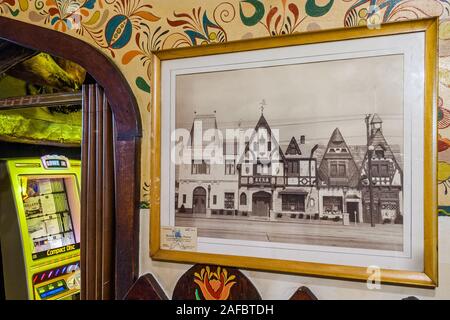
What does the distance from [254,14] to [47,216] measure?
68.9 inches

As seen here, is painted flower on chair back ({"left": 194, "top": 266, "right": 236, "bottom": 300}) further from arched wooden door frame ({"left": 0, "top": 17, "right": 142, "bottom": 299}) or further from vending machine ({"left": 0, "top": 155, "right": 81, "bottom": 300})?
vending machine ({"left": 0, "top": 155, "right": 81, "bottom": 300})

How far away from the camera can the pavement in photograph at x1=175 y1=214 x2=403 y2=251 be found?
3.48 feet

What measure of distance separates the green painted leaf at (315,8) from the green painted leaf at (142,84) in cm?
64

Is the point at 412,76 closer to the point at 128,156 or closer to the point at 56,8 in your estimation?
the point at 128,156

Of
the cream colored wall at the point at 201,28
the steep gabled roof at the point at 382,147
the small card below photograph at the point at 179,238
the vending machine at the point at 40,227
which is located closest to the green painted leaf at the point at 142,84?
the cream colored wall at the point at 201,28

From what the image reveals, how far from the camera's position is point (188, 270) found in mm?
1266

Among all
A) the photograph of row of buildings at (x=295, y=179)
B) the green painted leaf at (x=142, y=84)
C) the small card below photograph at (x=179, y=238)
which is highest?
the green painted leaf at (x=142, y=84)

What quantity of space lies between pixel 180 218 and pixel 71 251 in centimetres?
128

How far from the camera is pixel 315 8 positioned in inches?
45.3

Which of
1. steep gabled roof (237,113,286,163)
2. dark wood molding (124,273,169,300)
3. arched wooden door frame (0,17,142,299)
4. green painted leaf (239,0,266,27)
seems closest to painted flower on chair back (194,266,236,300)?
dark wood molding (124,273,169,300)

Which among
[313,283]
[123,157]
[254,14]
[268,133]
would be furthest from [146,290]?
[254,14]

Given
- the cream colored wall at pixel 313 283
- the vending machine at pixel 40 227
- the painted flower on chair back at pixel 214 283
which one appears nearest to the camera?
the cream colored wall at pixel 313 283

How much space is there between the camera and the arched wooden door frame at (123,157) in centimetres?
131

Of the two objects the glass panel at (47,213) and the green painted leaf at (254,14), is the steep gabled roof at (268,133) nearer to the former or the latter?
the green painted leaf at (254,14)
